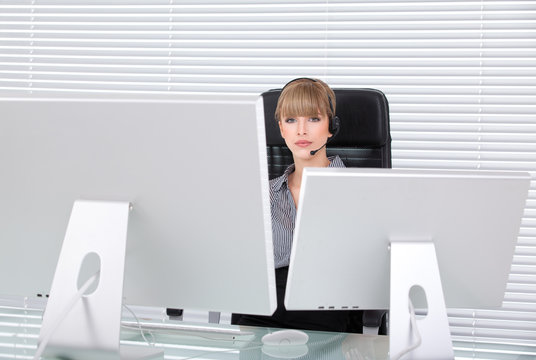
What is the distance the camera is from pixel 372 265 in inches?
40.9

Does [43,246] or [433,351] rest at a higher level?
[43,246]

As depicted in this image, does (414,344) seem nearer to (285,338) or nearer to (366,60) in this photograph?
(285,338)

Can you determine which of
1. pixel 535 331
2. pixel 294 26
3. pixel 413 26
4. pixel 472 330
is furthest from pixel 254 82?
pixel 535 331

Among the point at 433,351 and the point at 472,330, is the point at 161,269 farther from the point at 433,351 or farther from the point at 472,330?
the point at 472,330

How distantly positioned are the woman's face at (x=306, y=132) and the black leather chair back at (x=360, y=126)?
6cm

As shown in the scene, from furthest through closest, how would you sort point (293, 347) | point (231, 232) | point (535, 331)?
1. point (535, 331)
2. point (293, 347)
3. point (231, 232)

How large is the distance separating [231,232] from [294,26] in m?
1.75

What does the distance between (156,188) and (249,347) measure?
415mm

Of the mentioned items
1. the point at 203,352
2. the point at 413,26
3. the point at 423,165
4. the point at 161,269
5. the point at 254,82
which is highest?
the point at 413,26

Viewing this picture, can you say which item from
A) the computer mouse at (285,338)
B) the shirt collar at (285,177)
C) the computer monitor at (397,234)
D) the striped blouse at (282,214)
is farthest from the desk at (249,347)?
the shirt collar at (285,177)

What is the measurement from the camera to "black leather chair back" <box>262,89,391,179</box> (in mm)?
1860

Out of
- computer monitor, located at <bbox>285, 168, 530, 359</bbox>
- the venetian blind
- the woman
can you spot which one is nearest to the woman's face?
the woman

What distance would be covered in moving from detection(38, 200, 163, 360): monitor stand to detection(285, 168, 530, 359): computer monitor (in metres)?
0.30

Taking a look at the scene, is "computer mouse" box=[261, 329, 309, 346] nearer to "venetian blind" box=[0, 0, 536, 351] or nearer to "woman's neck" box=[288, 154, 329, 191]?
"woman's neck" box=[288, 154, 329, 191]
